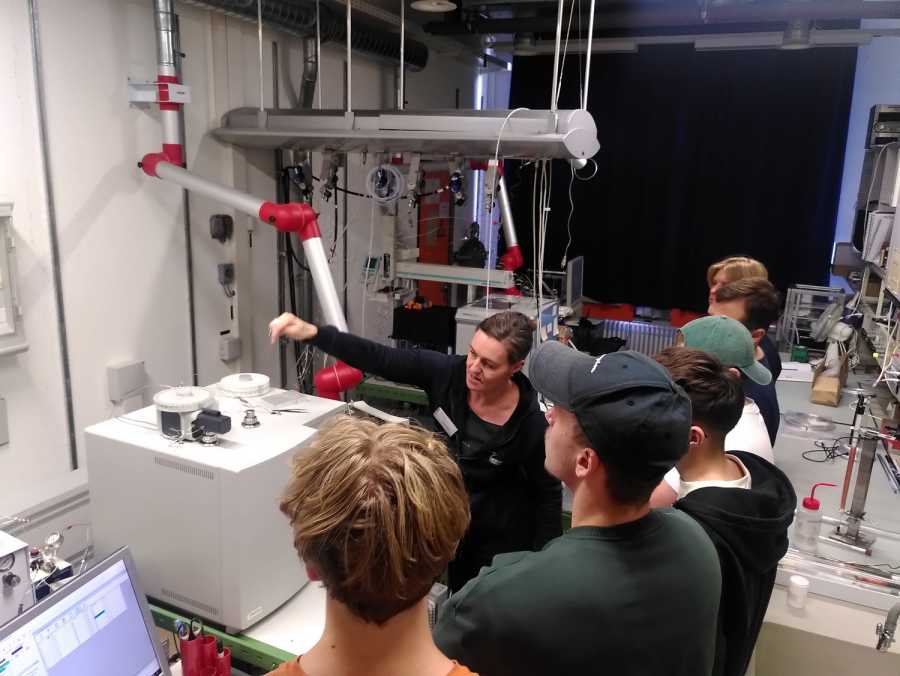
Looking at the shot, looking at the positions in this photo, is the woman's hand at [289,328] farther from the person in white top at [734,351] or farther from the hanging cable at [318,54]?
the hanging cable at [318,54]

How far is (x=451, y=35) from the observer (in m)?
4.61

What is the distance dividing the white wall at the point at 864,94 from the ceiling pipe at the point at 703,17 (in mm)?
1231

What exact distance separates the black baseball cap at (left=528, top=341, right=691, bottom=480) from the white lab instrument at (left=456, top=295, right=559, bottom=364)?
2219 mm

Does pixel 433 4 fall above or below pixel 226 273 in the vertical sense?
above

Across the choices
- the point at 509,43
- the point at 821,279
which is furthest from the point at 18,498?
the point at 821,279

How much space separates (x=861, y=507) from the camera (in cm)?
204

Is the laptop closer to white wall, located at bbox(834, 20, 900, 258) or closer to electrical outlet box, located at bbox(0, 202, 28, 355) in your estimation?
electrical outlet box, located at bbox(0, 202, 28, 355)

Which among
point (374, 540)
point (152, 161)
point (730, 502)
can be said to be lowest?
point (730, 502)

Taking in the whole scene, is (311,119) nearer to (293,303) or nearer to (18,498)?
(293,303)

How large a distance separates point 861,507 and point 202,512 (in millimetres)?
1870

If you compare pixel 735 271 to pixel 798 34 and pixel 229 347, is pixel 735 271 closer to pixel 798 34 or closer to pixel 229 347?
pixel 229 347

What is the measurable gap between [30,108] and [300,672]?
222 cm

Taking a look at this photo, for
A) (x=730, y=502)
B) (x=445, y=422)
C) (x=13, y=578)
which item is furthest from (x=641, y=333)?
(x=13, y=578)

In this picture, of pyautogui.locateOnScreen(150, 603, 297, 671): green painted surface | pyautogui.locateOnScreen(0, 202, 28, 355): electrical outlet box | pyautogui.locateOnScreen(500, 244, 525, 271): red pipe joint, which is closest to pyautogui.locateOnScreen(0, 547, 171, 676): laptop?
pyautogui.locateOnScreen(150, 603, 297, 671): green painted surface
